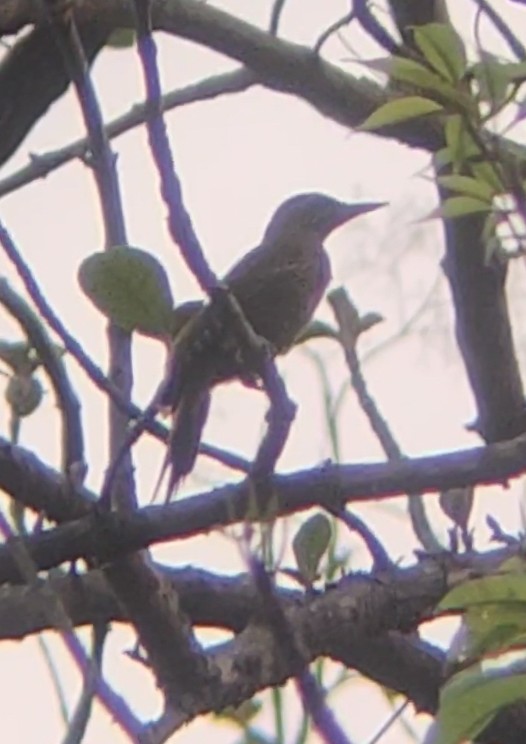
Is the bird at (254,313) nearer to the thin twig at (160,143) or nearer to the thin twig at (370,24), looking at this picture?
the thin twig at (160,143)

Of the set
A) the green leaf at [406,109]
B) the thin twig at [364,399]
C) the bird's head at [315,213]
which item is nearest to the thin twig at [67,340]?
the green leaf at [406,109]

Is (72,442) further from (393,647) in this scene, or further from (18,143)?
(18,143)

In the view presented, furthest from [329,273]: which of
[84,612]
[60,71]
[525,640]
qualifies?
[525,640]

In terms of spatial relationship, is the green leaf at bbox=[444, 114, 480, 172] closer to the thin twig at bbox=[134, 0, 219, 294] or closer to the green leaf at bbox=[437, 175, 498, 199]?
the green leaf at bbox=[437, 175, 498, 199]

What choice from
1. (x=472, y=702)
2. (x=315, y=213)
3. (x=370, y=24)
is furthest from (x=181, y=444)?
(x=315, y=213)

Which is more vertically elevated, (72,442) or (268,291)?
(268,291)

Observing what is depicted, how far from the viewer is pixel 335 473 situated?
1324 millimetres

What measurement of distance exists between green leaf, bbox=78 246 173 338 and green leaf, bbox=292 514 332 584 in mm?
215

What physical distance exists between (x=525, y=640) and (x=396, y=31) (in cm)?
112

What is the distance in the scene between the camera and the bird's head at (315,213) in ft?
7.06

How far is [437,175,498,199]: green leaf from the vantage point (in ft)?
3.68

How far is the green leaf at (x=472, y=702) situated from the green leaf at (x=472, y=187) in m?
0.31

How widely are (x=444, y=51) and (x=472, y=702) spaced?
0.40 metres

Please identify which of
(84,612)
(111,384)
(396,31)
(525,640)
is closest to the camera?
(525,640)
